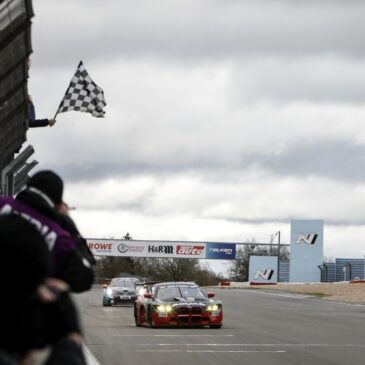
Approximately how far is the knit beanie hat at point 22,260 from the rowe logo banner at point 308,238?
64360 millimetres

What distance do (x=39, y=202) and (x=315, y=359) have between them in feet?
34.3

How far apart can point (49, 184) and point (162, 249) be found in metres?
77.6

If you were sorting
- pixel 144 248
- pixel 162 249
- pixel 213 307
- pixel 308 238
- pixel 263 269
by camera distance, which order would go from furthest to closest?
pixel 162 249
pixel 144 248
pixel 263 269
pixel 308 238
pixel 213 307

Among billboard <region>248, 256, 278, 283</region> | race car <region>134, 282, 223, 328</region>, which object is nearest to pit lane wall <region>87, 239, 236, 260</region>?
billboard <region>248, 256, 278, 283</region>

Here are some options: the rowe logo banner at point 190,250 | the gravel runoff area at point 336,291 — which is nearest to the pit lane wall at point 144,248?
the rowe logo banner at point 190,250

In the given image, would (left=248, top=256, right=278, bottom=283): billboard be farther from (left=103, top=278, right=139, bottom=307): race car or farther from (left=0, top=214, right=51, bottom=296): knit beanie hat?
(left=0, top=214, right=51, bottom=296): knit beanie hat

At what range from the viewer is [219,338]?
62.2ft

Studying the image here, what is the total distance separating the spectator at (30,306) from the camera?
11.3 ft

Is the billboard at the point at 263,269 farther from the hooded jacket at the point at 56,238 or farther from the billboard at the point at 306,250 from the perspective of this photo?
the hooded jacket at the point at 56,238

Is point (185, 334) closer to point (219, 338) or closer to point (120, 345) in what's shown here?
point (219, 338)

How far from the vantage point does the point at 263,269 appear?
266 feet

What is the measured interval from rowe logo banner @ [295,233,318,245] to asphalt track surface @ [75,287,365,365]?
40.0 meters

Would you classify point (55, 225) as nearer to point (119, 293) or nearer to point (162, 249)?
point (119, 293)

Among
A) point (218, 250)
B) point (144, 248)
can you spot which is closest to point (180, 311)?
point (144, 248)
